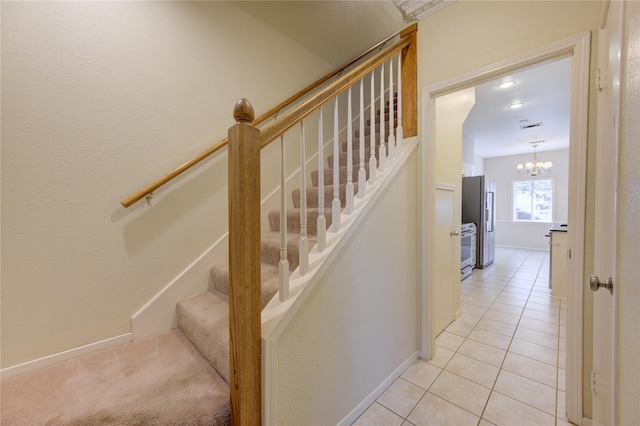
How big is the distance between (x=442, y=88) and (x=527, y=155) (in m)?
7.66

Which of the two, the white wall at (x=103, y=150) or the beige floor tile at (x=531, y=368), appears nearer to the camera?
the white wall at (x=103, y=150)

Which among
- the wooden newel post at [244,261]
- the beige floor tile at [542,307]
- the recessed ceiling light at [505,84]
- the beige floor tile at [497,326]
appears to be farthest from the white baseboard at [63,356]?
the recessed ceiling light at [505,84]

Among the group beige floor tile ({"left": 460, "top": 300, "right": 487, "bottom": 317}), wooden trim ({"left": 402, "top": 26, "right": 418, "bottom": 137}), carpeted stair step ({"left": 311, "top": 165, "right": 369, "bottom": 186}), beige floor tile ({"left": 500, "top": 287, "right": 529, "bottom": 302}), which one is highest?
wooden trim ({"left": 402, "top": 26, "right": 418, "bottom": 137})

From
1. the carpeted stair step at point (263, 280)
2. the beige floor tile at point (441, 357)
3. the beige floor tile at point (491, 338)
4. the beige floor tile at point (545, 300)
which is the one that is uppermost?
the carpeted stair step at point (263, 280)

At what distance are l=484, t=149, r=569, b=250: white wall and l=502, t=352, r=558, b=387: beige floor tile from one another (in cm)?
673

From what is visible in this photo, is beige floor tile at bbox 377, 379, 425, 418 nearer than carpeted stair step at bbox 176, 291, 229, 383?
No

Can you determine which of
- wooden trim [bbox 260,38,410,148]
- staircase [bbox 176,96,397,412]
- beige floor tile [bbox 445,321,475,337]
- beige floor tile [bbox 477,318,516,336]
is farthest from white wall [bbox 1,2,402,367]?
beige floor tile [bbox 477,318,516,336]

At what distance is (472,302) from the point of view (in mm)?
3252

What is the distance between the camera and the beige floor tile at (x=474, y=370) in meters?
1.78

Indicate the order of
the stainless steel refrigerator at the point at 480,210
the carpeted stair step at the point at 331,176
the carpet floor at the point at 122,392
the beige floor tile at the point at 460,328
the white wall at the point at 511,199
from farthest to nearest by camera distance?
1. the white wall at the point at 511,199
2. the stainless steel refrigerator at the point at 480,210
3. the beige floor tile at the point at 460,328
4. the carpeted stair step at the point at 331,176
5. the carpet floor at the point at 122,392

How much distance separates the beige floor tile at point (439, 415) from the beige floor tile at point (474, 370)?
365 mm

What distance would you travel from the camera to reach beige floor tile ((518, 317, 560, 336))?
2.49m

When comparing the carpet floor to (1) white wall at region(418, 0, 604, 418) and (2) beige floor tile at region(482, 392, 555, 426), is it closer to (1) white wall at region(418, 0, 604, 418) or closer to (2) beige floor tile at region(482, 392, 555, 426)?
(2) beige floor tile at region(482, 392, 555, 426)

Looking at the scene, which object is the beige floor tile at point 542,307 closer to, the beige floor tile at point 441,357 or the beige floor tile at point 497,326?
the beige floor tile at point 497,326
